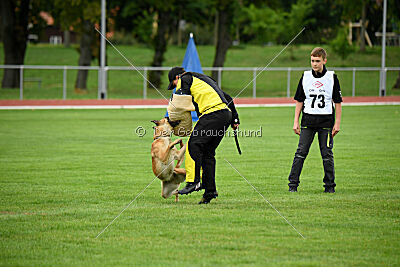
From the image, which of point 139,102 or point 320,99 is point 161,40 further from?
point 320,99

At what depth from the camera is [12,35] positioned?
39281 mm

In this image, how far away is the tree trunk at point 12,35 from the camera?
39000 mm

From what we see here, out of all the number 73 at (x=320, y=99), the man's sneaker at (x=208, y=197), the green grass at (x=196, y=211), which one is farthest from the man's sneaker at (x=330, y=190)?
the man's sneaker at (x=208, y=197)

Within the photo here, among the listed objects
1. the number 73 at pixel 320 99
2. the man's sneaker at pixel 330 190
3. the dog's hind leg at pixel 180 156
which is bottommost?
the man's sneaker at pixel 330 190

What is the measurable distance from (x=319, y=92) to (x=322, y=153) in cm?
91

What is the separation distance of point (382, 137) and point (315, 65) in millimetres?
8852

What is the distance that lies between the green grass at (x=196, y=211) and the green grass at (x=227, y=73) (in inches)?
883

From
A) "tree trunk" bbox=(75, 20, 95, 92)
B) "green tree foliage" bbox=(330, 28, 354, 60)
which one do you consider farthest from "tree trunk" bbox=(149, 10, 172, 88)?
"green tree foliage" bbox=(330, 28, 354, 60)

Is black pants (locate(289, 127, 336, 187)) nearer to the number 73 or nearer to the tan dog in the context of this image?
the number 73

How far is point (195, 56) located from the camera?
18.2 meters

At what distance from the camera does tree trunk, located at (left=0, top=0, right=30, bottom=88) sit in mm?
39000

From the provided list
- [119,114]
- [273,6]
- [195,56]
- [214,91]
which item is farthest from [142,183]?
[273,6]

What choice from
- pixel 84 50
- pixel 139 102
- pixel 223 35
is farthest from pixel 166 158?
pixel 223 35

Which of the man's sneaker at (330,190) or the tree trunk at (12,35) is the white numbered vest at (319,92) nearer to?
the man's sneaker at (330,190)
